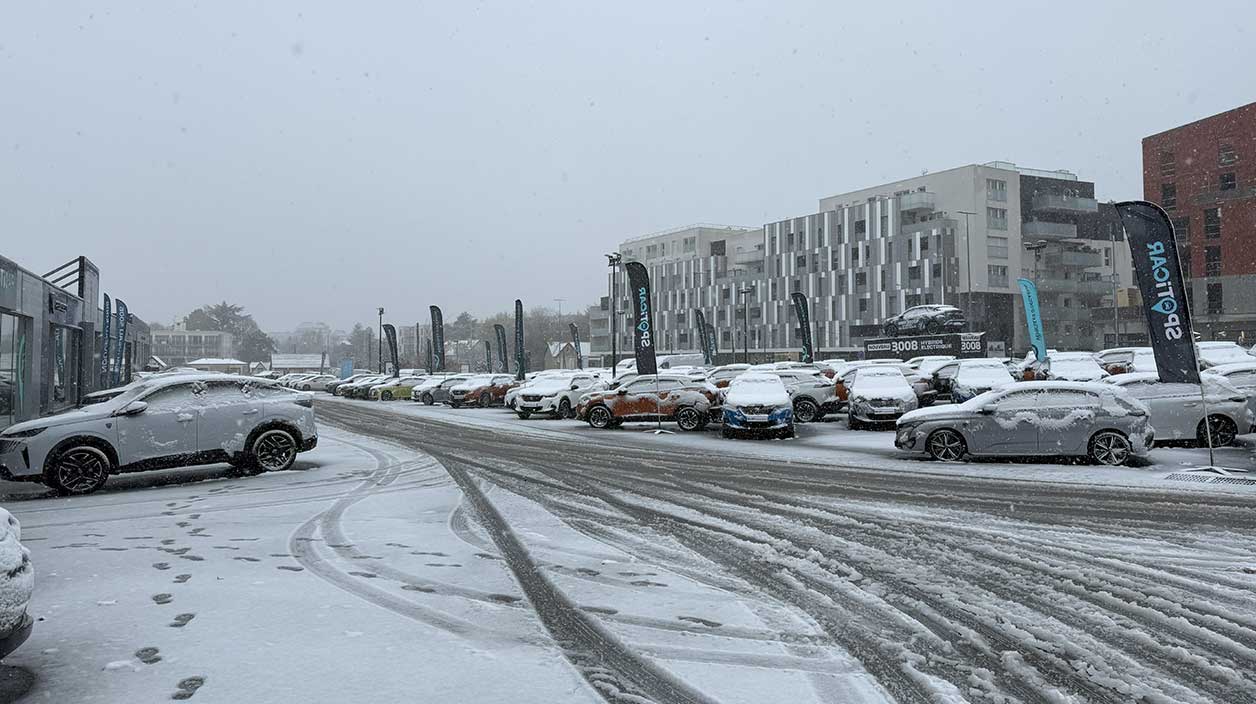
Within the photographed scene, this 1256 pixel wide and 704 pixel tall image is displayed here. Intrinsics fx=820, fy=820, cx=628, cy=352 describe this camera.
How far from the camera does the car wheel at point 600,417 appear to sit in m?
23.0

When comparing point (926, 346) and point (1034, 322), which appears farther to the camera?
point (926, 346)

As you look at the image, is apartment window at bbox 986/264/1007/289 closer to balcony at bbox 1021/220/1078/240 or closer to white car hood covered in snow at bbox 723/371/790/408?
balcony at bbox 1021/220/1078/240

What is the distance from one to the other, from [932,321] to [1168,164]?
36393 millimetres

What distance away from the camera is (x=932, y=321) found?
161ft

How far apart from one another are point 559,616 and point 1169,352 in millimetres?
11937

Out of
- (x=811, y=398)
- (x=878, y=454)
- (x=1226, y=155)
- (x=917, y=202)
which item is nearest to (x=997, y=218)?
(x=917, y=202)

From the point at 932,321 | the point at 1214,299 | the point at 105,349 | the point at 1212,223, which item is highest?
the point at 1212,223

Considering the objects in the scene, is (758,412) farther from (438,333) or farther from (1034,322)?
(438,333)

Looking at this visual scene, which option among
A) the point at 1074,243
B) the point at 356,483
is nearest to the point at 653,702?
the point at 356,483

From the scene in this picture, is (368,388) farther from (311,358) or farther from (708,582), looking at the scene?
(311,358)

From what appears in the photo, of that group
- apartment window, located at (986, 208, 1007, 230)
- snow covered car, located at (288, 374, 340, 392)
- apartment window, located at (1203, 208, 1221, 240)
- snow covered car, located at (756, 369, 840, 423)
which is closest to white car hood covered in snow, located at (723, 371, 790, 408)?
snow covered car, located at (756, 369, 840, 423)

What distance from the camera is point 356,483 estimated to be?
12047 mm

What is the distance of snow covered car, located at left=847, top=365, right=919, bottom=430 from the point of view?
20469mm

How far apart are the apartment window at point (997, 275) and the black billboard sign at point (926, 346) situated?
26.0 metres
